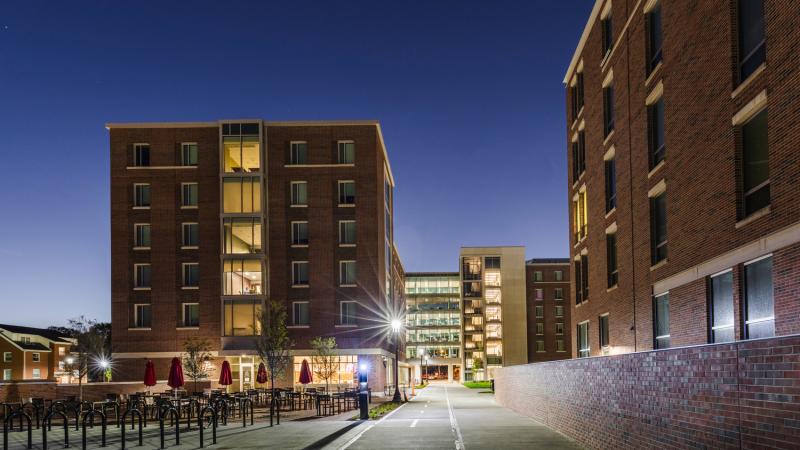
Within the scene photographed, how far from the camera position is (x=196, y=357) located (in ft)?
179

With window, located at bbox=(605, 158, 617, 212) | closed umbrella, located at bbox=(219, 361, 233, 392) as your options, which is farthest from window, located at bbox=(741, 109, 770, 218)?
closed umbrella, located at bbox=(219, 361, 233, 392)

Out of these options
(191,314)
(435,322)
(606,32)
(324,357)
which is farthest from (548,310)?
(606,32)

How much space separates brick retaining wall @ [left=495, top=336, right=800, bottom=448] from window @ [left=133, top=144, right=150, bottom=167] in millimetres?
46754

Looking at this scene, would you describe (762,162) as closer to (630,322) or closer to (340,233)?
(630,322)

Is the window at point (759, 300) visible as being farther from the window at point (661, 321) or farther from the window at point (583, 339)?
the window at point (583, 339)

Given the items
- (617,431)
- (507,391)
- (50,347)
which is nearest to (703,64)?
(617,431)

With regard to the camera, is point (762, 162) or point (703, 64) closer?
point (762, 162)

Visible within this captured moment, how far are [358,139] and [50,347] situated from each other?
219 feet

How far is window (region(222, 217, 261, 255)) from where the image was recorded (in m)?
57.6

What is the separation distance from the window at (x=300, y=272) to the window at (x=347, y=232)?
332 cm

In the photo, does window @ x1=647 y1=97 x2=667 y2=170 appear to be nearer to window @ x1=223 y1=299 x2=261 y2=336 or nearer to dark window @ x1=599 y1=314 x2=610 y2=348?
dark window @ x1=599 y1=314 x2=610 y2=348

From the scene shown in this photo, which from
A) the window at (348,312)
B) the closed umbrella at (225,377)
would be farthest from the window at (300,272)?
the closed umbrella at (225,377)

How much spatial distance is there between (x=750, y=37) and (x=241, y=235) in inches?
1798

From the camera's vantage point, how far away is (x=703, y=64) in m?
19.6
